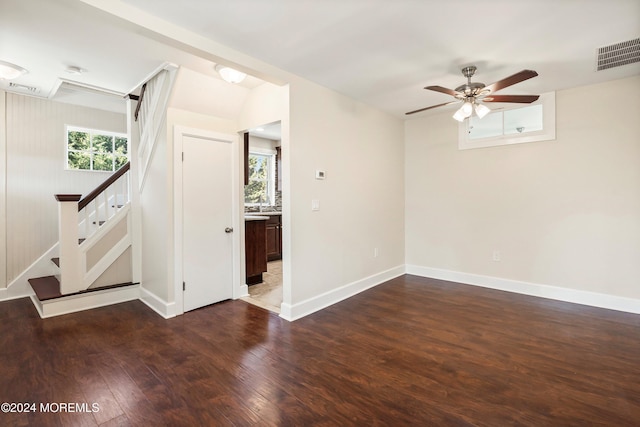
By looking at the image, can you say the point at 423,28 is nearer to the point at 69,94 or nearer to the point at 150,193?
the point at 150,193

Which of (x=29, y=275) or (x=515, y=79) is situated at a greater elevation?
(x=515, y=79)

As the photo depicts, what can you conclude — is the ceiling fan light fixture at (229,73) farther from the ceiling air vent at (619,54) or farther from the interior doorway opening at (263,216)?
the ceiling air vent at (619,54)

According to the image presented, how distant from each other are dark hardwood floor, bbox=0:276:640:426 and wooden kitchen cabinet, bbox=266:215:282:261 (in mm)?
2799

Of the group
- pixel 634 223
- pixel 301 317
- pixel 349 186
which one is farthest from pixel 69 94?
pixel 634 223

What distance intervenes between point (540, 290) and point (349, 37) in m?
3.85

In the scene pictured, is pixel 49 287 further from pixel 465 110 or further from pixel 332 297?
pixel 465 110

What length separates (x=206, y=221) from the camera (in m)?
3.43

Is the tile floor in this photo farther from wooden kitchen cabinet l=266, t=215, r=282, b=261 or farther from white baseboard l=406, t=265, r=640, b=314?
white baseboard l=406, t=265, r=640, b=314

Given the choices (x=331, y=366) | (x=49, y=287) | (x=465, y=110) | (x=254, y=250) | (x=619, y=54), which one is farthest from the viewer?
(x=254, y=250)

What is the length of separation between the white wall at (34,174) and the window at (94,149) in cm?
13

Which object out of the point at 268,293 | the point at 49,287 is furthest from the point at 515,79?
the point at 49,287

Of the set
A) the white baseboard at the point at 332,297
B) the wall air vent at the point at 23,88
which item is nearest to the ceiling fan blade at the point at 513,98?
the white baseboard at the point at 332,297

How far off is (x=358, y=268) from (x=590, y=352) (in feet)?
7.76

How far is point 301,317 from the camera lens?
315 centimetres
